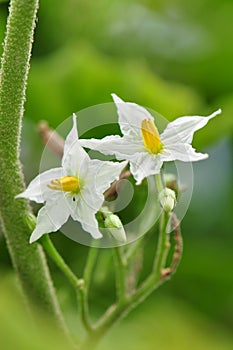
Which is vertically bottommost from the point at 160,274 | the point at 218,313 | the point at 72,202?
the point at 218,313

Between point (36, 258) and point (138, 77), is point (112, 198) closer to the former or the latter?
point (36, 258)

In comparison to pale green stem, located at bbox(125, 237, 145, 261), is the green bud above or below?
above

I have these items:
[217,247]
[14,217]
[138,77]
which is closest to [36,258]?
[14,217]

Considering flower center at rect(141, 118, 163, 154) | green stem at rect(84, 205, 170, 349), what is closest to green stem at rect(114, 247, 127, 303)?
green stem at rect(84, 205, 170, 349)

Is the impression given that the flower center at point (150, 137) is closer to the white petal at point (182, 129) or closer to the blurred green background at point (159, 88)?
the white petal at point (182, 129)

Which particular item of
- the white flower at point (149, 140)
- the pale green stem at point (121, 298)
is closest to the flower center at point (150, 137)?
the white flower at point (149, 140)

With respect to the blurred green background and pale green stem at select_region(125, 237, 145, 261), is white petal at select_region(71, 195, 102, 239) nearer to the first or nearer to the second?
pale green stem at select_region(125, 237, 145, 261)
